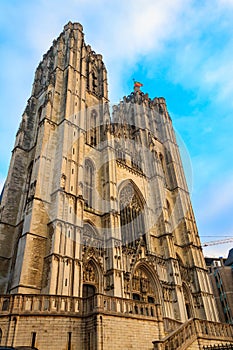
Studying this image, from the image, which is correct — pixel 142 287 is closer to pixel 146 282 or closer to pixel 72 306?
pixel 146 282

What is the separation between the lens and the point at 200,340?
973cm

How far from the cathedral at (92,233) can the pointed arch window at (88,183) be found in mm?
89

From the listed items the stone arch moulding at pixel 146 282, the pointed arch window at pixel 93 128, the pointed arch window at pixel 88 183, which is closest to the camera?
the stone arch moulding at pixel 146 282

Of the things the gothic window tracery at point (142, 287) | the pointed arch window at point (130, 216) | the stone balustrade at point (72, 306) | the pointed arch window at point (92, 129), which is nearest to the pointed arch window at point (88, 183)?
the pointed arch window at point (92, 129)

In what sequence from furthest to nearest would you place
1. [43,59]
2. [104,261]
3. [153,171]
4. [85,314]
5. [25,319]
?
[43,59] → [153,171] → [104,261] → [85,314] → [25,319]

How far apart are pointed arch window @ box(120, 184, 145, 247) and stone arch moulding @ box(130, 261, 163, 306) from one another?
5.56 feet

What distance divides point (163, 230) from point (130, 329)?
12.8 meters

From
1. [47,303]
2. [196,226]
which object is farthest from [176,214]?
[47,303]

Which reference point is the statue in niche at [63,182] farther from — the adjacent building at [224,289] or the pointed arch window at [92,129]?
the adjacent building at [224,289]

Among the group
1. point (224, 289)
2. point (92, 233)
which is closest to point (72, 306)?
point (92, 233)

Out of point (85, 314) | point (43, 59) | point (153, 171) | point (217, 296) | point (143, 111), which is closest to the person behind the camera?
point (85, 314)

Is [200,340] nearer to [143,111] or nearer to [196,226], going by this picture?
[196,226]

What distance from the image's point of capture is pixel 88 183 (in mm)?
19047

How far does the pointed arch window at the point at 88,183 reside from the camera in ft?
59.6
